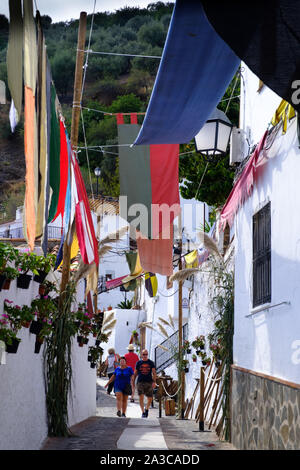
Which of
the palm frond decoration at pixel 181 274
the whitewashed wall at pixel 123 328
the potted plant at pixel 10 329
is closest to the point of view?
the potted plant at pixel 10 329

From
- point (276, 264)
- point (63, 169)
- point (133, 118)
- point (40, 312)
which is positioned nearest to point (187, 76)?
Result: point (276, 264)

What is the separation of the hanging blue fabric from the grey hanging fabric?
1.26m

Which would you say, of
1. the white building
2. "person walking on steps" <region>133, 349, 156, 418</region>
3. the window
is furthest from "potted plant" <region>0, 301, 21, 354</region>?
"person walking on steps" <region>133, 349, 156, 418</region>

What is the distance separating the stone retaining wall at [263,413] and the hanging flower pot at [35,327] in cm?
287

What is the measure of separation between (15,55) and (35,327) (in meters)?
4.52

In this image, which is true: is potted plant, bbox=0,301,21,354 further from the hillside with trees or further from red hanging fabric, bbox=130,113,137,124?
red hanging fabric, bbox=130,113,137,124

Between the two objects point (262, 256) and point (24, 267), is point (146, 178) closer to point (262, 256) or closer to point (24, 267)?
point (262, 256)

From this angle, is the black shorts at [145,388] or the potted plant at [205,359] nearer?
the potted plant at [205,359]

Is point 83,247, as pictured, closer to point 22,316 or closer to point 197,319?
point 22,316

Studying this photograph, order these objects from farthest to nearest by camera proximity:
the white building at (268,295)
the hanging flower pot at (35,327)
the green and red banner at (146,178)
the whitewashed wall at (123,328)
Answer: the whitewashed wall at (123,328), the green and red banner at (146,178), the hanging flower pot at (35,327), the white building at (268,295)

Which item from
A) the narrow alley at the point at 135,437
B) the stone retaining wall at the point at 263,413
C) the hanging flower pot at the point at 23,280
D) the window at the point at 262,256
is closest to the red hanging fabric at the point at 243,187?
the window at the point at 262,256

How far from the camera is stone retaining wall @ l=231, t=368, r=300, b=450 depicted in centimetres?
643

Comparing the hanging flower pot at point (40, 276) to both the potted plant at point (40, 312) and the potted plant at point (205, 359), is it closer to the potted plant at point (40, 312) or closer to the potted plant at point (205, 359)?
the potted plant at point (40, 312)

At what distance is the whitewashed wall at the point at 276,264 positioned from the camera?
6.74 metres
